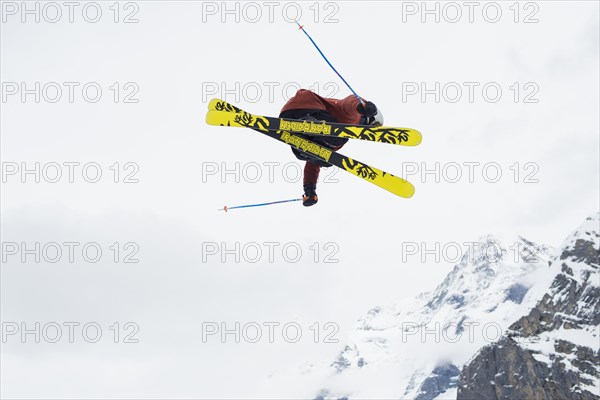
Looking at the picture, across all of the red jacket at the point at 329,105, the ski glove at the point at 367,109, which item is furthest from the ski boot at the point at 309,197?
the ski glove at the point at 367,109

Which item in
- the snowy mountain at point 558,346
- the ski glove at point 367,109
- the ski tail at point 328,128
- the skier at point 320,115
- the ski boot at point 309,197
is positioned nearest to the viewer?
the ski glove at point 367,109

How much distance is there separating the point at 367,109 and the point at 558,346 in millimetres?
101125

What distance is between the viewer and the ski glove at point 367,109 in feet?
47.1

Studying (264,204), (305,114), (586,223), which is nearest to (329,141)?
(305,114)

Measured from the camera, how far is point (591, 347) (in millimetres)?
105000

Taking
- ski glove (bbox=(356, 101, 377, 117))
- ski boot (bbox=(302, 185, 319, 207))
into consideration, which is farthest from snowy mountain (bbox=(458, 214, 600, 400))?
ski glove (bbox=(356, 101, 377, 117))

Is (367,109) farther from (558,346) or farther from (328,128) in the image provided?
(558,346)

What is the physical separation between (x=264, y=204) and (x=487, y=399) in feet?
351

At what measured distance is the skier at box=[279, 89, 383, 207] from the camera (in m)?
14.7

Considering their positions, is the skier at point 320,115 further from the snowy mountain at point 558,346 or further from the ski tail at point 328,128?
the snowy mountain at point 558,346

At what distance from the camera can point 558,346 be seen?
10731 cm

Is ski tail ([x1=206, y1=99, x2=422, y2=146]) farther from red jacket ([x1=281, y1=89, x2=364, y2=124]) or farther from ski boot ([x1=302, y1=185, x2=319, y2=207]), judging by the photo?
ski boot ([x1=302, y1=185, x2=319, y2=207])

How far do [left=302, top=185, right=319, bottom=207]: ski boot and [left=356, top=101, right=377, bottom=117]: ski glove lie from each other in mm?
1904

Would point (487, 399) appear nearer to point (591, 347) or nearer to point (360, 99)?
point (591, 347)
